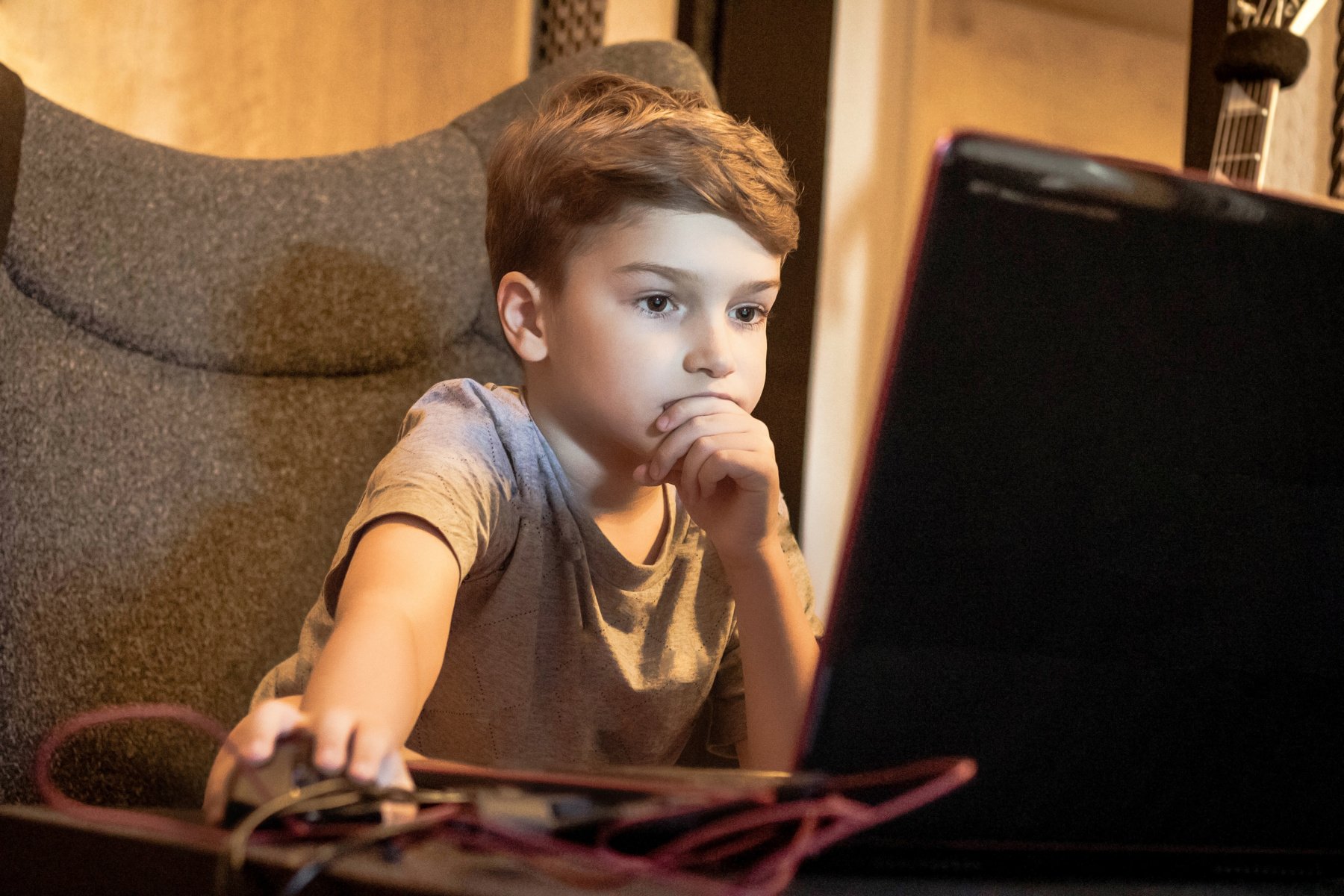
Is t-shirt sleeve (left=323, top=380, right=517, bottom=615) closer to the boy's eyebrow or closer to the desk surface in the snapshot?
the boy's eyebrow

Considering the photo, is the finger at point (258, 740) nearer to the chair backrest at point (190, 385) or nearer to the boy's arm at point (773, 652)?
the boy's arm at point (773, 652)

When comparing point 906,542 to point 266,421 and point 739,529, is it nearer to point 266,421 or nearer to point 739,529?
point 739,529

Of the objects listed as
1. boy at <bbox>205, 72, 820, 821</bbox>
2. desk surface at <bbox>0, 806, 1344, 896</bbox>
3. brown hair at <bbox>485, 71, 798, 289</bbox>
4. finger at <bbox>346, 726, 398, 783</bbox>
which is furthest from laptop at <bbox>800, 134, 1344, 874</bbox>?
brown hair at <bbox>485, 71, 798, 289</bbox>

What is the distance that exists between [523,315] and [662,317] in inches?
6.2

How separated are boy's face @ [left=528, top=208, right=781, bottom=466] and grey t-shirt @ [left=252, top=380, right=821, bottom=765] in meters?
0.09

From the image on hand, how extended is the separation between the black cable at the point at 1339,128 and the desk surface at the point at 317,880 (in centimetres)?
99

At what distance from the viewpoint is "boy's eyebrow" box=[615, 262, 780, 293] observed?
814 millimetres

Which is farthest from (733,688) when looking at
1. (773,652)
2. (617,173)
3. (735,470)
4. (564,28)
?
(564,28)

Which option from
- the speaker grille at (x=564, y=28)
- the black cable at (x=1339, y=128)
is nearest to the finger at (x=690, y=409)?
the speaker grille at (x=564, y=28)

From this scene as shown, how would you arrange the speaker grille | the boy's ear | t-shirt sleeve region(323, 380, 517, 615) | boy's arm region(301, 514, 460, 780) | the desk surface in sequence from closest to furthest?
the desk surface < boy's arm region(301, 514, 460, 780) < t-shirt sleeve region(323, 380, 517, 615) < the boy's ear < the speaker grille

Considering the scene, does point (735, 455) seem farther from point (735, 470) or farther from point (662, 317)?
point (662, 317)

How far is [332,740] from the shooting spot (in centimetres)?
42

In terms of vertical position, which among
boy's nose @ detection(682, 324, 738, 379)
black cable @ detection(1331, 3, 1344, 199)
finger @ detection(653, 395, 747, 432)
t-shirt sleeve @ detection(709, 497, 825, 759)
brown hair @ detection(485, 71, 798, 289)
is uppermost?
black cable @ detection(1331, 3, 1344, 199)

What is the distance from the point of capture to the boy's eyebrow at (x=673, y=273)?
81cm
